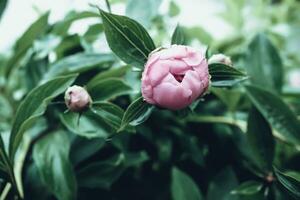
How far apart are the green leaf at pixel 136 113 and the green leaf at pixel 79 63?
17cm

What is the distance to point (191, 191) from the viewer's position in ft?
1.69

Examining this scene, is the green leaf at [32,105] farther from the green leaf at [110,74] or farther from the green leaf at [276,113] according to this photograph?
the green leaf at [276,113]

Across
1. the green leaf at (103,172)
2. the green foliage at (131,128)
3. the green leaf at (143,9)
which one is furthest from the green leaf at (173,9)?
the green leaf at (103,172)

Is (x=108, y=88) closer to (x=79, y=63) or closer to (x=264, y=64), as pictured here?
(x=79, y=63)

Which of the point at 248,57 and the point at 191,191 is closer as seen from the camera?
the point at 191,191

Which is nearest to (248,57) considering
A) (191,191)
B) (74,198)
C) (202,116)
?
(202,116)

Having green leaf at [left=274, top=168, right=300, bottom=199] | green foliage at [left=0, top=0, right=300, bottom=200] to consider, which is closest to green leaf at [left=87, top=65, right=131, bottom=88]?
green foliage at [left=0, top=0, right=300, bottom=200]

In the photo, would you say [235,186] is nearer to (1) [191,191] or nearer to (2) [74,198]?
(1) [191,191]

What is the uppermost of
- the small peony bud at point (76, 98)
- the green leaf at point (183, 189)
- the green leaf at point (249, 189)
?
the small peony bud at point (76, 98)

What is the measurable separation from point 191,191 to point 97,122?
0.49 ft

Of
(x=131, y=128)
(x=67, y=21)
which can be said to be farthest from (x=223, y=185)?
(x=67, y=21)

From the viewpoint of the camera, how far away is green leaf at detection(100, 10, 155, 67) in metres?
0.38

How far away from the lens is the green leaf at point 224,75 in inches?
15.1

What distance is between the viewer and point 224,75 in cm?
39
